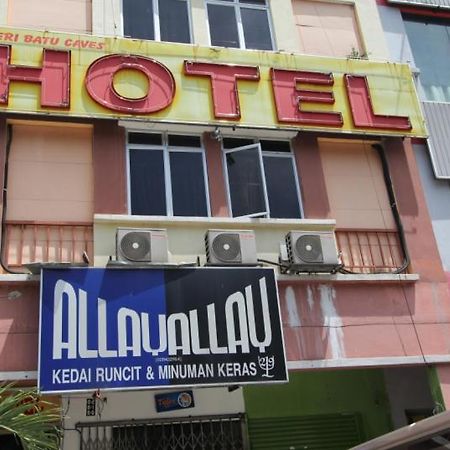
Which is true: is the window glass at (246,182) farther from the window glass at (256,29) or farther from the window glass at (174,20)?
the window glass at (174,20)

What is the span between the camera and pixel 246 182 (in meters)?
8.05

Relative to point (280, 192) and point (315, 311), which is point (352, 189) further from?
point (315, 311)

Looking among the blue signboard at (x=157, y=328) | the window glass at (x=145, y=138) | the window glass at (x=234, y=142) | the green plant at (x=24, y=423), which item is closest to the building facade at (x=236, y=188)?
the window glass at (x=145, y=138)

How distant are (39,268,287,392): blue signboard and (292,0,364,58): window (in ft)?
13.7

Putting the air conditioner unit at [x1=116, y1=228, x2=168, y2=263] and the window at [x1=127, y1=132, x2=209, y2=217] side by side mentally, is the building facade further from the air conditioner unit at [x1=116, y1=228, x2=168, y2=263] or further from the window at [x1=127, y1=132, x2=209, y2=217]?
the air conditioner unit at [x1=116, y1=228, x2=168, y2=263]

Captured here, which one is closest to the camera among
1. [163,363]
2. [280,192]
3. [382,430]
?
[163,363]

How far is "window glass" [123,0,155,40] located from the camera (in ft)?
28.3

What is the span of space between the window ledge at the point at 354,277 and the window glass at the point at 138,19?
163 inches

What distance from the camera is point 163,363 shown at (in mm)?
6438

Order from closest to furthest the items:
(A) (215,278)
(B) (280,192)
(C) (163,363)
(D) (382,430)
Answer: (C) (163,363) < (A) (215,278) < (B) (280,192) < (D) (382,430)

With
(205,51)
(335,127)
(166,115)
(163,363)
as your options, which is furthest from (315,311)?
(205,51)

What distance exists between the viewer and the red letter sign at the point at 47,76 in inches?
291

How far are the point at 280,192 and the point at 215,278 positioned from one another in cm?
177

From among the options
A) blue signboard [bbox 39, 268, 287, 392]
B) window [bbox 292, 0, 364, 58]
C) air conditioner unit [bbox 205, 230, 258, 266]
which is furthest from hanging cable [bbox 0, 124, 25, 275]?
window [bbox 292, 0, 364, 58]
